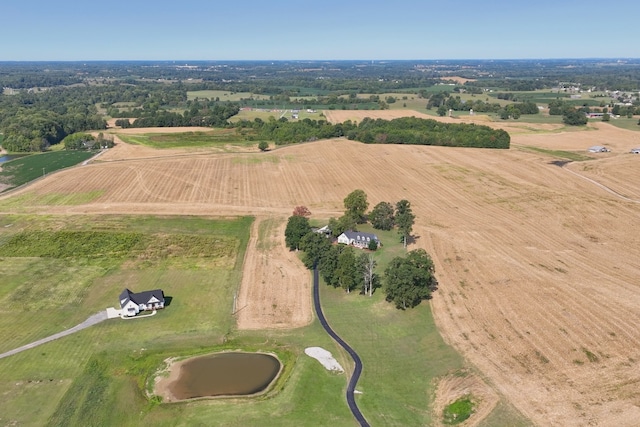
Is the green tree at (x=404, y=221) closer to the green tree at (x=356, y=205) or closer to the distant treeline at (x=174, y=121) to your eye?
the green tree at (x=356, y=205)

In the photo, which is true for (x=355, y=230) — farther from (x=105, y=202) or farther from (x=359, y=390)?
(x=105, y=202)

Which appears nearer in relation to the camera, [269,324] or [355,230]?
[269,324]

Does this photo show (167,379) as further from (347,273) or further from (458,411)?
(458,411)

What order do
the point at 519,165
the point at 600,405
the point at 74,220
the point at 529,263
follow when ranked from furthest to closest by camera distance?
1. the point at 519,165
2. the point at 74,220
3. the point at 529,263
4. the point at 600,405

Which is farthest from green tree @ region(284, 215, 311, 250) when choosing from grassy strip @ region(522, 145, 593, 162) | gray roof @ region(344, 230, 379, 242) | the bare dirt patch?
grassy strip @ region(522, 145, 593, 162)

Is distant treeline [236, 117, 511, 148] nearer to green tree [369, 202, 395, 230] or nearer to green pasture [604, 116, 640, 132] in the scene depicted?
green pasture [604, 116, 640, 132]

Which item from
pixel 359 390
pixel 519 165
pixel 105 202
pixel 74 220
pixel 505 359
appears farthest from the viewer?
pixel 519 165

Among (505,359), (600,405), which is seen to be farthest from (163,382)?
(600,405)
